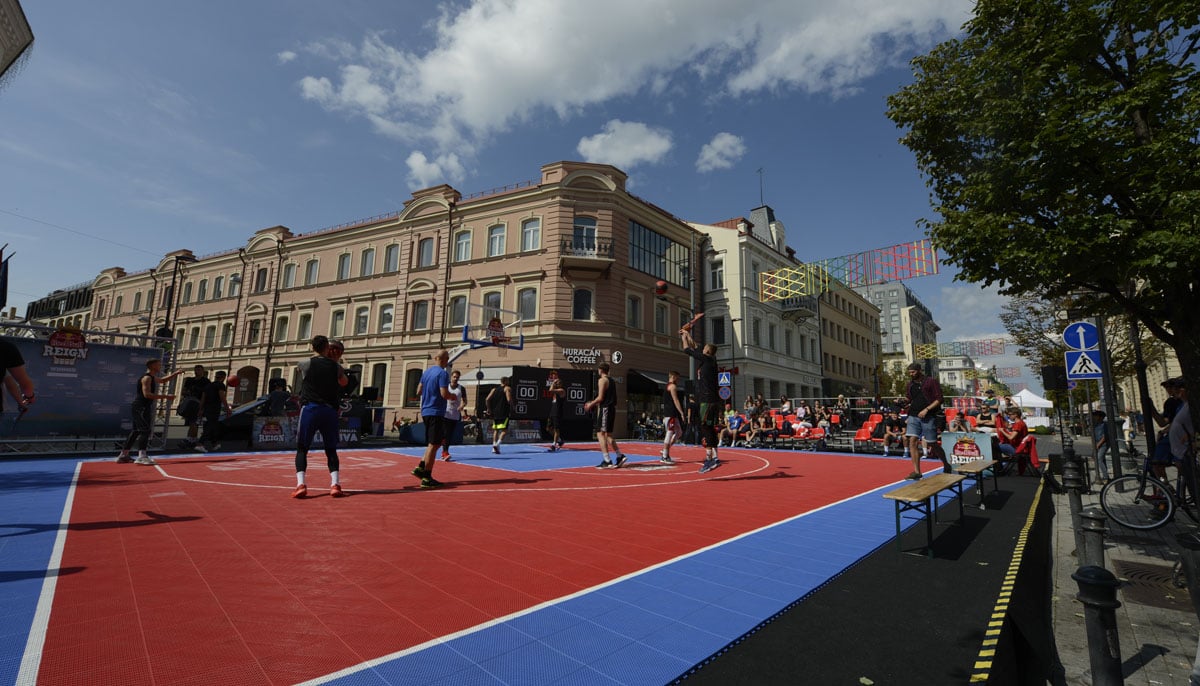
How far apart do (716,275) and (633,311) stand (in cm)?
877

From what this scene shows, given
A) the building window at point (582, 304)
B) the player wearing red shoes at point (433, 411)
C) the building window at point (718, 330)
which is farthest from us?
the building window at point (718, 330)

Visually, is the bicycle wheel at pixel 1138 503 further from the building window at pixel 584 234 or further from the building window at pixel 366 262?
the building window at pixel 366 262

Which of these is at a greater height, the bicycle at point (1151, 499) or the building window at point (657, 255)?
the building window at point (657, 255)

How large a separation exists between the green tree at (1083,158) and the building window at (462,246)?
83.2 ft

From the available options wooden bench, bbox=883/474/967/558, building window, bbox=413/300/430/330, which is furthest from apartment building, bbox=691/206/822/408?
wooden bench, bbox=883/474/967/558

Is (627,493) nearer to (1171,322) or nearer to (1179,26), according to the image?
(1171,322)

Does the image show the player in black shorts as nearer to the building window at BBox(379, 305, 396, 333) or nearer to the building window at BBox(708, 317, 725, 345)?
the building window at BBox(379, 305, 396, 333)

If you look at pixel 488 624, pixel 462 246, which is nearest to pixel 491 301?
pixel 462 246

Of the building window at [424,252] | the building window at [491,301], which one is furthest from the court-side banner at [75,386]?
the building window at [424,252]

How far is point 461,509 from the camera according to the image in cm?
601

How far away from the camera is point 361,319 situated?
31.3 meters

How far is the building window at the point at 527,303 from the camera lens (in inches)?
1053

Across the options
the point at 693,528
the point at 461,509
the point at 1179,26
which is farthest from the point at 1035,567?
the point at 1179,26

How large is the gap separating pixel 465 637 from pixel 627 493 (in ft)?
16.3
